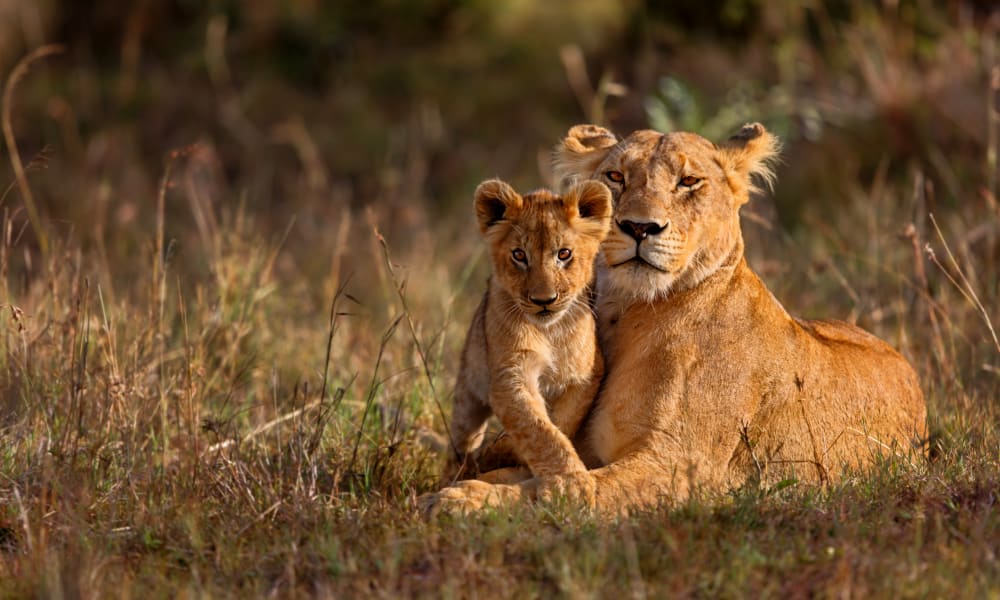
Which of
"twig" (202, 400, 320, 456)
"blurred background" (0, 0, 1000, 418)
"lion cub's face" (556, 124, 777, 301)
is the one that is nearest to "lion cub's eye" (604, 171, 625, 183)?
"lion cub's face" (556, 124, 777, 301)

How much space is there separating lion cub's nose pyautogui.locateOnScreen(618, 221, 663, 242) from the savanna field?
3.30ft

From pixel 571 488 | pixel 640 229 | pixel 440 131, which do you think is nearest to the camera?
pixel 571 488

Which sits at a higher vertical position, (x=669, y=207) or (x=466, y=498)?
(x=669, y=207)

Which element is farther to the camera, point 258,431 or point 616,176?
point 258,431

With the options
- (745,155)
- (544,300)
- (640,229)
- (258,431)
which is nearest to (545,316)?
(544,300)

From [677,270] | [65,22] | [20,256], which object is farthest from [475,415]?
[65,22]

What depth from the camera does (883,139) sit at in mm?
11609

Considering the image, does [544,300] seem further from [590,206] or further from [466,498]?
[466,498]

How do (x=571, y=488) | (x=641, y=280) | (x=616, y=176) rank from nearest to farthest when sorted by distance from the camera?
(x=571, y=488)
(x=641, y=280)
(x=616, y=176)

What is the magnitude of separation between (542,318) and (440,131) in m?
10.2

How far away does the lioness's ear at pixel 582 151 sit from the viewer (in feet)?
19.8

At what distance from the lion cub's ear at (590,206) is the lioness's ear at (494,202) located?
0.22 meters

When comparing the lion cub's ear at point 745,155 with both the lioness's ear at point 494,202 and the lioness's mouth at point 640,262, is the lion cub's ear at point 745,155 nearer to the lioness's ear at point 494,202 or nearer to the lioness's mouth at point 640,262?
the lioness's mouth at point 640,262

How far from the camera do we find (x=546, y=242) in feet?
17.4
